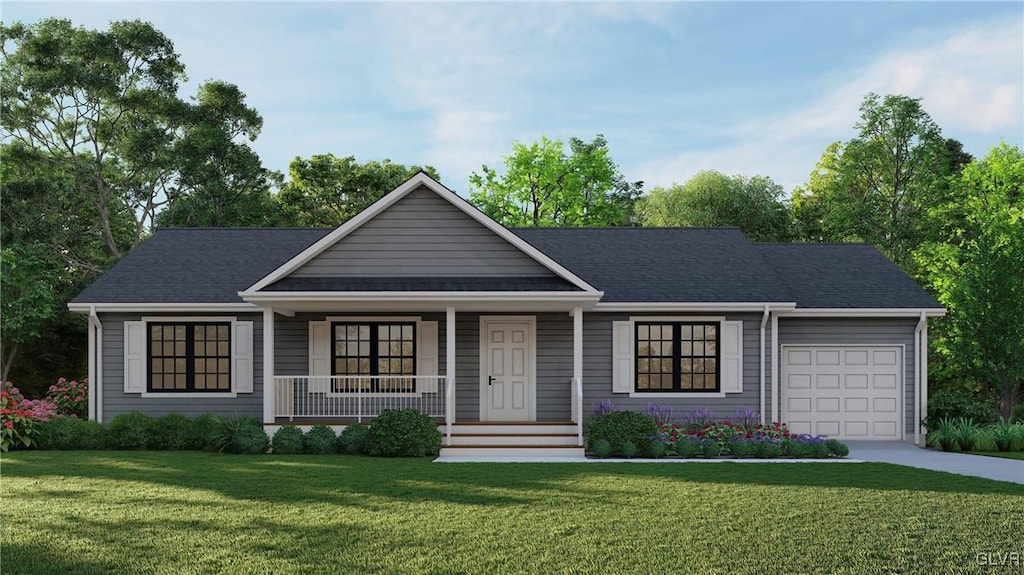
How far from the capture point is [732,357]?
17469 mm

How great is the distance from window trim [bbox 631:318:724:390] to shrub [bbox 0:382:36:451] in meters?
12.3

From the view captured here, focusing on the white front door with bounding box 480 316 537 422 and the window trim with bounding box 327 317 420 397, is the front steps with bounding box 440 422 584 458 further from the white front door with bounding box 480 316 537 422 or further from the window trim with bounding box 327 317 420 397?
the window trim with bounding box 327 317 420 397

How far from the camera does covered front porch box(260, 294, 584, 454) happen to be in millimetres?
17656

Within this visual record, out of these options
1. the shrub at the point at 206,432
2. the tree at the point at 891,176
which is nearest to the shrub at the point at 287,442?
the shrub at the point at 206,432

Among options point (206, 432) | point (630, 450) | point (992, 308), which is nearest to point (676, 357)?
point (630, 450)

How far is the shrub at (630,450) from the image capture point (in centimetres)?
1498

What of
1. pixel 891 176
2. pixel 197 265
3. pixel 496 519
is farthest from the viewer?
pixel 891 176

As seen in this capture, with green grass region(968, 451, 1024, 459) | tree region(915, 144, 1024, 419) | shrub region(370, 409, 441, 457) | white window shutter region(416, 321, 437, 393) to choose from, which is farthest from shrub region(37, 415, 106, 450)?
tree region(915, 144, 1024, 419)

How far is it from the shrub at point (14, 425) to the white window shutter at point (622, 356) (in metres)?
11.9

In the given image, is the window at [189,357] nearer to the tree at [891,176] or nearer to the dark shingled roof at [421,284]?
the dark shingled roof at [421,284]

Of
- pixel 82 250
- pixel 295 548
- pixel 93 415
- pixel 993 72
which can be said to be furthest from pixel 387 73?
pixel 295 548

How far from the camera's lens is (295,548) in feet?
24.9

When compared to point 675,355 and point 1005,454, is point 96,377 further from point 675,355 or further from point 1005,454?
point 1005,454

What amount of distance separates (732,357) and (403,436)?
7.37 m
